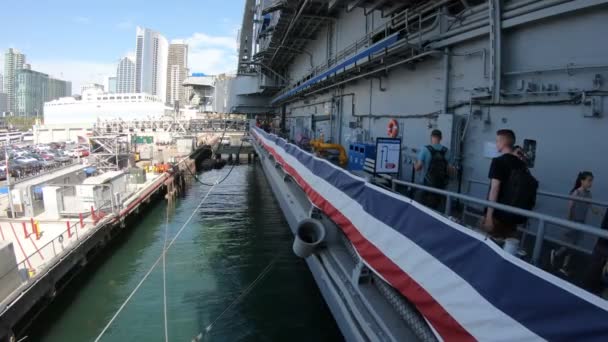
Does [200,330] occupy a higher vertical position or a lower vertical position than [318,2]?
lower

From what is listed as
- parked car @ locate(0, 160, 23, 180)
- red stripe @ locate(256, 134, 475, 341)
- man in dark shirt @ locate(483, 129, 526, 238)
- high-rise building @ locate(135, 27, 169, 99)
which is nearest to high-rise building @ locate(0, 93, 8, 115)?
high-rise building @ locate(135, 27, 169, 99)

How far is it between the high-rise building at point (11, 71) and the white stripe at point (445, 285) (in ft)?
644

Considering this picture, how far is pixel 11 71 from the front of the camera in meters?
164

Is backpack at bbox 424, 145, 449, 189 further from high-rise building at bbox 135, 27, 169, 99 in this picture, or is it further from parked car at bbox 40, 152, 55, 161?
high-rise building at bbox 135, 27, 169, 99

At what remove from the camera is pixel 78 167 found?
20969 mm

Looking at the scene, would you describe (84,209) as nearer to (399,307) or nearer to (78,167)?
(78,167)

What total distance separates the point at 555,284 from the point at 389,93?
32.4 ft

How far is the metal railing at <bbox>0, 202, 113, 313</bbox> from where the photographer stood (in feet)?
29.1

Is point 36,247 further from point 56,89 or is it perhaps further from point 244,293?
point 56,89

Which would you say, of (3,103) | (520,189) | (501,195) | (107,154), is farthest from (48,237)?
(3,103)

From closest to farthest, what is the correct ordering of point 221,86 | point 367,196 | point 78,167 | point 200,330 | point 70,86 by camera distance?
point 367,196 < point 200,330 < point 78,167 < point 221,86 < point 70,86

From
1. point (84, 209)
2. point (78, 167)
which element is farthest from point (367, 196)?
point (78, 167)

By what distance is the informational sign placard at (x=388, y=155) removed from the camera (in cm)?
814

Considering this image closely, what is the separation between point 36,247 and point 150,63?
202 metres
